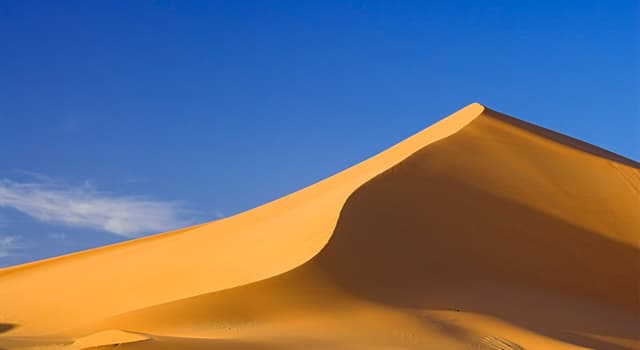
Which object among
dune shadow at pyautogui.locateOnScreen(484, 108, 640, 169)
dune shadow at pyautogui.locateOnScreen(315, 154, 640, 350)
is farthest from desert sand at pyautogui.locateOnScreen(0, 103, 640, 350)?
dune shadow at pyautogui.locateOnScreen(484, 108, 640, 169)

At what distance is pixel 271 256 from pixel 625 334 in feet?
20.3

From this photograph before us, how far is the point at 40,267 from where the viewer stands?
2500cm

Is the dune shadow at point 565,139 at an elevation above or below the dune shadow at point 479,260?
above

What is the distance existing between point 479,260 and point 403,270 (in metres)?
1.89

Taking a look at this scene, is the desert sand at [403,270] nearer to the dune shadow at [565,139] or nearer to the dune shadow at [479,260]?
the dune shadow at [479,260]

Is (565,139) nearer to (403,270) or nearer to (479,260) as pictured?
(479,260)

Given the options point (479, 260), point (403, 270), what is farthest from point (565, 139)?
point (403, 270)

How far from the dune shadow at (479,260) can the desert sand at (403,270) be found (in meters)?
0.04

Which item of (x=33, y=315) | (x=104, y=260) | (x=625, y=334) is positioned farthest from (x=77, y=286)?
(x=625, y=334)

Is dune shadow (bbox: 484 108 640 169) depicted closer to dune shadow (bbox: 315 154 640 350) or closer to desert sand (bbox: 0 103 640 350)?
desert sand (bbox: 0 103 640 350)

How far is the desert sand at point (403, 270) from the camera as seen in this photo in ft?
49.6

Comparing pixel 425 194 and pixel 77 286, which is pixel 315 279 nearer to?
pixel 425 194

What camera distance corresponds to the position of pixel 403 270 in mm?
17406

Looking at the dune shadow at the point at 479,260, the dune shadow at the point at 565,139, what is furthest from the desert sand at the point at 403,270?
the dune shadow at the point at 565,139
